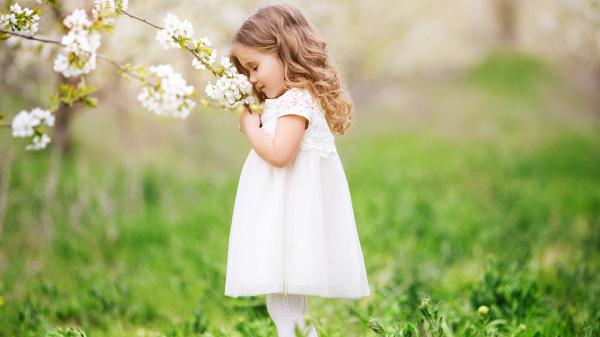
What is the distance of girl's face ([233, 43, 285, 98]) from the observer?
247 centimetres

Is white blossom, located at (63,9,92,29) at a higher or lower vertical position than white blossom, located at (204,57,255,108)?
higher

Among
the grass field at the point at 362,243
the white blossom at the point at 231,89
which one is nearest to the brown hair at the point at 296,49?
the white blossom at the point at 231,89

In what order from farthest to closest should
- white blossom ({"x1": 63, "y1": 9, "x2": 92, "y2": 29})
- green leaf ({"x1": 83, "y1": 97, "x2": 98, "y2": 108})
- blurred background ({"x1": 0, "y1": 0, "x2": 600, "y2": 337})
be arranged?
blurred background ({"x1": 0, "y1": 0, "x2": 600, "y2": 337}), green leaf ({"x1": 83, "y1": 97, "x2": 98, "y2": 108}), white blossom ({"x1": 63, "y1": 9, "x2": 92, "y2": 29})

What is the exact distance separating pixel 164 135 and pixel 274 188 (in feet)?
30.6

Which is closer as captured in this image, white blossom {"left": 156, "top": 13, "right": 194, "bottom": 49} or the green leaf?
white blossom {"left": 156, "top": 13, "right": 194, "bottom": 49}

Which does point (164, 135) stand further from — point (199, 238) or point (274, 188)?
point (274, 188)

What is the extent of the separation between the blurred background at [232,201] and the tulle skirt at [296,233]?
1.05 ft

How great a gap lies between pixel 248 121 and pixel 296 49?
0.35 meters

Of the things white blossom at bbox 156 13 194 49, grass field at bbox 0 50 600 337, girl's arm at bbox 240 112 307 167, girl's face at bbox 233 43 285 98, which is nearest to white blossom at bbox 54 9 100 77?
white blossom at bbox 156 13 194 49

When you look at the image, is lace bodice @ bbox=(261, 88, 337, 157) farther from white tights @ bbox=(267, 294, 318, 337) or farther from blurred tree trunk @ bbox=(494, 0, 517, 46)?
blurred tree trunk @ bbox=(494, 0, 517, 46)

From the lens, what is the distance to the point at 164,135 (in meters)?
11.4

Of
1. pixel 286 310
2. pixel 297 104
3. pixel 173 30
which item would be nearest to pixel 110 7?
pixel 173 30

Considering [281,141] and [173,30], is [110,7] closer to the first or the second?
[173,30]

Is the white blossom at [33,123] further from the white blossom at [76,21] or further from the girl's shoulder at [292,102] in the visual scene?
the girl's shoulder at [292,102]
